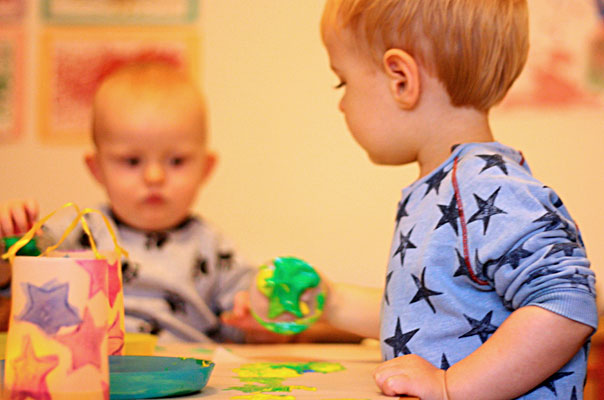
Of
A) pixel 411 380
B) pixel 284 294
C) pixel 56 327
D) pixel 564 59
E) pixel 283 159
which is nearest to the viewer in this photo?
pixel 56 327

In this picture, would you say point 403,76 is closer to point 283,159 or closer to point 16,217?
point 16,217

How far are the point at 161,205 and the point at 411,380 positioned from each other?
0.89m

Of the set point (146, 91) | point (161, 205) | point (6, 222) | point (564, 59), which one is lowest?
point (161, 205)

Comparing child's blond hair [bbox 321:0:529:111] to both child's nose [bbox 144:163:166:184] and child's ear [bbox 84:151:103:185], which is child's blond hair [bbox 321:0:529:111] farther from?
child's ear [bbox 84:151:103:185]

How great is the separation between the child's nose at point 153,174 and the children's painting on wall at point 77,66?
Result: 0.54 metres

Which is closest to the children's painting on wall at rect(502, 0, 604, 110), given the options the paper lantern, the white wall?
the white wall

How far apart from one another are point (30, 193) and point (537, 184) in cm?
152

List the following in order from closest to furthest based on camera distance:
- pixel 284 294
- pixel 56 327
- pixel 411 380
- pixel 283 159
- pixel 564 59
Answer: pixel 56 327 → pixel 411 380 → pixel 284 294 → pixel 564 59 → pixel 283 159

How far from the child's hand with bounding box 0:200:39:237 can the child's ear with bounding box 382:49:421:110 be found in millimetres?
470

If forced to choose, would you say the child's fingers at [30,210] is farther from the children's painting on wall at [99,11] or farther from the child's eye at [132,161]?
the children's painting on wall at [99,11]

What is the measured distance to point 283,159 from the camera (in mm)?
1818

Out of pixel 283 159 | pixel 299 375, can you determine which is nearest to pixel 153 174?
pixel 283 159

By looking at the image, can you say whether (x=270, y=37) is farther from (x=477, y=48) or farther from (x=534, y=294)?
(x=534, y=294)

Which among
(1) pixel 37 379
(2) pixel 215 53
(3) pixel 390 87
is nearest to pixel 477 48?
(3) pixel 390 87
